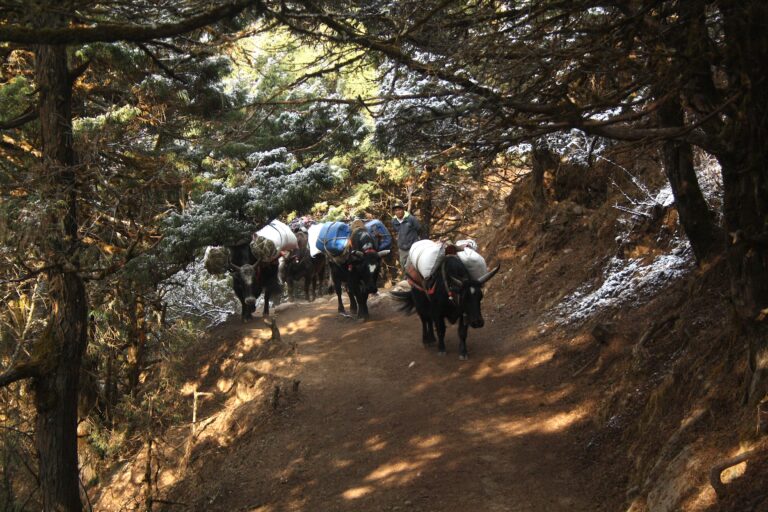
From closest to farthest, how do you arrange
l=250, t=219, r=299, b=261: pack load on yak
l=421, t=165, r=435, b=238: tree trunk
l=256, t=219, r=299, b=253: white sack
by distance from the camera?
l=250, t=219, r=299, b=261: pack load on yak < l=256, t=219, r=299, b=253: white sack < l=421, t=165, r=435, b=238: tree trunk

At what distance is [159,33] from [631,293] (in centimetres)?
774

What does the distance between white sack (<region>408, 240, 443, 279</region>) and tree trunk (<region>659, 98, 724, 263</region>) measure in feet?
14.3

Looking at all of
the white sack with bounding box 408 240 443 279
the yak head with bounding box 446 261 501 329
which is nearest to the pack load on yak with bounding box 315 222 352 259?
the white sack with bounding box 408 240 443 279

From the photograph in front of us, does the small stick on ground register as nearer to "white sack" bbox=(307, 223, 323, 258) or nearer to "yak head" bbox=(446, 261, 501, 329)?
"yak head" bbox=(446, 261, 501, 329)

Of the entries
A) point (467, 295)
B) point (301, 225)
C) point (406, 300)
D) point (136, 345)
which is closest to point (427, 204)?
point (301, 225)

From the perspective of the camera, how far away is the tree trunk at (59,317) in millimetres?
7117

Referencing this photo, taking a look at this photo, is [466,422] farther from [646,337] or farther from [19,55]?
[19,55]

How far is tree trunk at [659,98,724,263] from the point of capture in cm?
724

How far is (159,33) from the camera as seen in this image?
4.43 metres

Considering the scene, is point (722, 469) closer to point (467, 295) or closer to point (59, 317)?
point (467, 295)

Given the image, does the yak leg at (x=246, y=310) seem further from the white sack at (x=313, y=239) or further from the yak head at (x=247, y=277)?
the white sack at (x=313, y=239)

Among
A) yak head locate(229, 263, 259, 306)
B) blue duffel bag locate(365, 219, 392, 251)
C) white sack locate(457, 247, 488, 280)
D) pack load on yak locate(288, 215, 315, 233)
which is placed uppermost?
pack load on yak locate(288, 215, 315, 233)

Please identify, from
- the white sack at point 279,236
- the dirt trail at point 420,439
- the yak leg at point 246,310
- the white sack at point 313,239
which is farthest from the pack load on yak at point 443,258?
the white sack at point 313,239

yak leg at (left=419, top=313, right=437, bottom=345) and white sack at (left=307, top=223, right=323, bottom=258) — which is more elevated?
white sack at (left=307, top=223, right=323, bottom=258)
